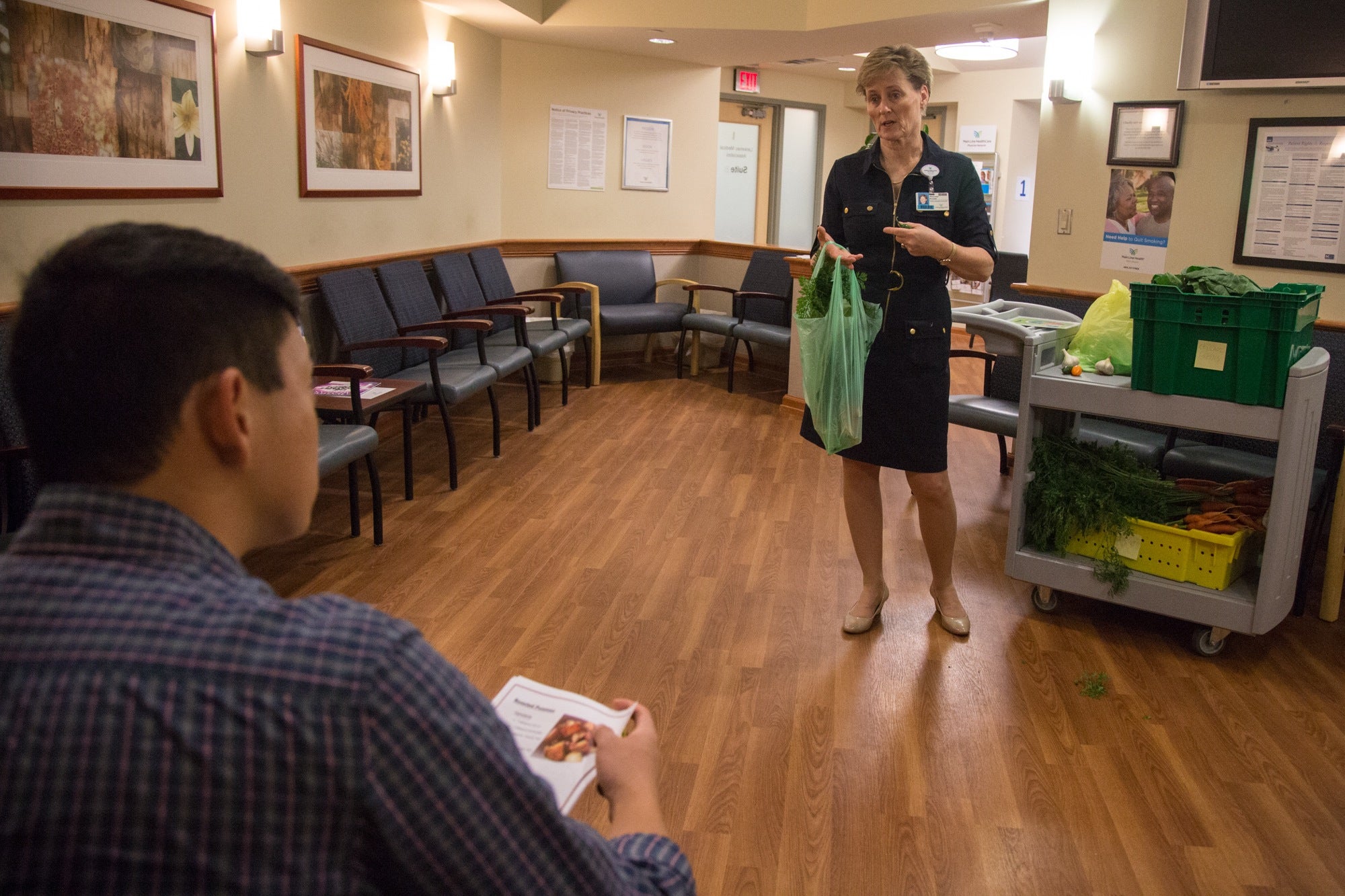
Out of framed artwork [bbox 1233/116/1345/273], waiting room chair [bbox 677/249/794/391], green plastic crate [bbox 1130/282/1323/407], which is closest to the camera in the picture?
green plastic crate [bbox 1130/282/1323/407]

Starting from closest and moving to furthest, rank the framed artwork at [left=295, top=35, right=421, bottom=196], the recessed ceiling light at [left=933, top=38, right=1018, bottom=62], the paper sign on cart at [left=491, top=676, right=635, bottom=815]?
1. the paper sign on cart at [left=491, top=676, right=635, bottom=815]
2. the framed artwork at [left=295, top=35, right=421, bottom=196]
3. the recessed ceiling light at [left=933, top=38, right=1018, bottom=62]

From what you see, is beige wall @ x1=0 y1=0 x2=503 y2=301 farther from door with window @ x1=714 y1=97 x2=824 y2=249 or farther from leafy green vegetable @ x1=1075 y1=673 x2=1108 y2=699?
door with window @ x1=714 y1=97 x2=824 y2=249

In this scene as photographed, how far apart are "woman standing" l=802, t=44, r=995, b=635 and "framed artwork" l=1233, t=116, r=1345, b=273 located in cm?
211

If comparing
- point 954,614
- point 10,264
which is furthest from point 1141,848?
point 10,264

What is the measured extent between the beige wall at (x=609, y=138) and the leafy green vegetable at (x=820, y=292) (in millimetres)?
4688

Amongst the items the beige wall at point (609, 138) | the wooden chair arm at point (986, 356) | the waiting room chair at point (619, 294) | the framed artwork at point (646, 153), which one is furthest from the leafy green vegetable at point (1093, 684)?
the framed artwork at point (646, 153)

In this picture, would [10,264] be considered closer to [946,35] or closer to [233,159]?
[233,159]

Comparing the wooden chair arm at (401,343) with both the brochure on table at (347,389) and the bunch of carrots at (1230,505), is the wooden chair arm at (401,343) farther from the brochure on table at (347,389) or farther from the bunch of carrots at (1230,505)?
the bunch of carrots at (1230,505)

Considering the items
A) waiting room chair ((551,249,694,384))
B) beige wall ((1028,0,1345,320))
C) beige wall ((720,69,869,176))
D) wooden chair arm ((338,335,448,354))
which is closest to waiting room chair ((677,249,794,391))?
waiting room chair ((551,249,694,384))

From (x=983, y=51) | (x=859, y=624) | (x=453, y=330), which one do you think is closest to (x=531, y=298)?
(x=453, y=330)

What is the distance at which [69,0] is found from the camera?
128 inches

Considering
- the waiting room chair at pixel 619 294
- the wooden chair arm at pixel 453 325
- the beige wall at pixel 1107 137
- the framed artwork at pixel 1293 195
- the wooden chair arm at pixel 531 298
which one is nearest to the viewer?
the framed artwork at pixel 1293 195

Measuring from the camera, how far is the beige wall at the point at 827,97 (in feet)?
31.7

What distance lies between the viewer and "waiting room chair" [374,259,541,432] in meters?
5.22
